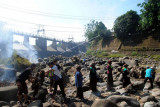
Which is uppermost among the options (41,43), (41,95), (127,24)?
(127,24)

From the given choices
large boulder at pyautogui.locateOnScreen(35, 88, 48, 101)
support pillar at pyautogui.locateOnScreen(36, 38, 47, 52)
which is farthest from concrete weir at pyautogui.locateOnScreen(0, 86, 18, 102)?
support pillar at pyautogui.locateOnScreen(36, 38, 47, 52)

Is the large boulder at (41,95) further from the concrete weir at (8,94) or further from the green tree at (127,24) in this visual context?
the green tree at (127,24)

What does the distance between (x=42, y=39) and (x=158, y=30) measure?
110ft

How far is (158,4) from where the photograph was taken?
18.0m

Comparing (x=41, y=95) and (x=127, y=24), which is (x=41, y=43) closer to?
(x=127, y=24)

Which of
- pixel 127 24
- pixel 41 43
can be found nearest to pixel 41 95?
pixel 127 24

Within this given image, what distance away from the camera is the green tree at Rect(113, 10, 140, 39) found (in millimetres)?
25500

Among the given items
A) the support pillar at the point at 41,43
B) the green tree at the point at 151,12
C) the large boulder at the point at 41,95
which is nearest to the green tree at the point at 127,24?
the green tree at the point at 151,12

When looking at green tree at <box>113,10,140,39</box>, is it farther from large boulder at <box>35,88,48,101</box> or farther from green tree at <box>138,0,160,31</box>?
large boulder at <box>35,88,48,101</box>

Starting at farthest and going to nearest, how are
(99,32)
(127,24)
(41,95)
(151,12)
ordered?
(99,32) < (127,24) < (151,12) < (41,95)

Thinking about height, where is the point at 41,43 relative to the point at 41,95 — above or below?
above

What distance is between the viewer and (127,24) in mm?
25625

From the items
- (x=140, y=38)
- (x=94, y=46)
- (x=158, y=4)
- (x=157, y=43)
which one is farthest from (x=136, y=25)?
(x=94, y=46)

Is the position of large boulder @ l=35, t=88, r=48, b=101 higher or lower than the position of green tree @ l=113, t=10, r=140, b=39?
lower
